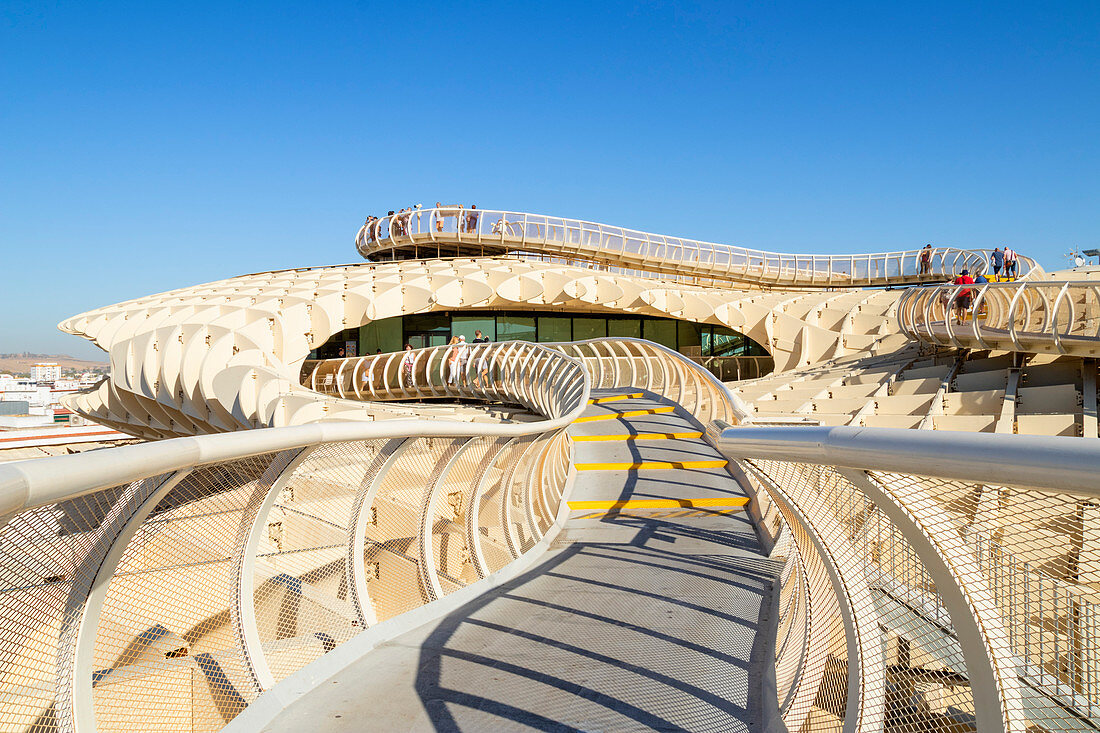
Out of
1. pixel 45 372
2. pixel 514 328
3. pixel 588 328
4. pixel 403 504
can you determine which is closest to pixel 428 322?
pixel 514 328

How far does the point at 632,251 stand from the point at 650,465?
71.5ft

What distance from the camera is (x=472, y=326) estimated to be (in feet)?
96.9

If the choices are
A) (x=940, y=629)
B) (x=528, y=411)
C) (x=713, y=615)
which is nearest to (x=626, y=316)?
(x=528, y=411)

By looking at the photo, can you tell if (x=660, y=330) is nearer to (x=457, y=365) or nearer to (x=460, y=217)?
(x=460, y=217)

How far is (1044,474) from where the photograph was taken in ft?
4.29

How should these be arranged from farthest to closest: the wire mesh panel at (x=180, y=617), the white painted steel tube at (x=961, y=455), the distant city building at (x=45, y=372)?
1. the distant city building at (x=45, y=372)
2. the wire mesh panel at (x=180, y=617)
3. the white painted steel tube at (x=961, y=455)

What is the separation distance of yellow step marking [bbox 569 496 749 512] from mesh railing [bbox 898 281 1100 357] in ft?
19.9

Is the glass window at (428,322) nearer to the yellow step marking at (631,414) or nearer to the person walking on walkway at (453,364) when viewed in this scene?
the person walking on walkway at (453,364)

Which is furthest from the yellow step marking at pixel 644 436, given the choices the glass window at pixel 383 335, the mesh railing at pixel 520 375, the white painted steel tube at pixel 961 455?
the glass window at pixel 383 335

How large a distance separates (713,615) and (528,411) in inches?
490

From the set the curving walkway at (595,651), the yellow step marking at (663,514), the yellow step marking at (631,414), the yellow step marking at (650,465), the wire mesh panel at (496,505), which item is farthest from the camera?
the yellow step marking at (631,414)

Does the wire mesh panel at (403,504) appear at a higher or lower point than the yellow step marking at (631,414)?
higher

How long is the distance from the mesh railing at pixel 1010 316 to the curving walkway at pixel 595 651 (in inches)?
283

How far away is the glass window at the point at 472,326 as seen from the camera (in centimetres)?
2934
